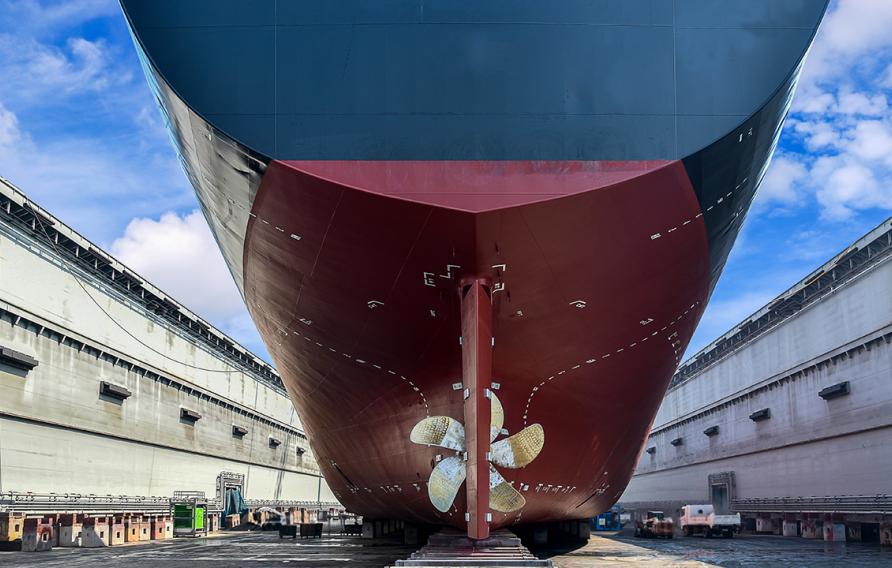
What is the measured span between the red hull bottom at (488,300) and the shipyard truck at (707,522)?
51.2ft

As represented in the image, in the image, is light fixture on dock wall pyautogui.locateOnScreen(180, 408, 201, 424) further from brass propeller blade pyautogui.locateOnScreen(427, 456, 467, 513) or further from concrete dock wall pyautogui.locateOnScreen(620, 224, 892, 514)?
brass propeller blade pyautogui.locateOnScreen(427, 456, 467, 513)

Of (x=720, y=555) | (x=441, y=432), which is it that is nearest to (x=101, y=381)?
(x=441, y=432)

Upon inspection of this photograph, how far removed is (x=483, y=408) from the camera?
9.47 m

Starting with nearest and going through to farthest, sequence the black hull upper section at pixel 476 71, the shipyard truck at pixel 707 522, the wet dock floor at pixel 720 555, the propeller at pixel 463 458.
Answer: the black hull upper section at pixel 476 71 → the propeller at pixel 463 458 → the wet dock floor at pixel 720 555 → the shipyard truck at pixel 707 522

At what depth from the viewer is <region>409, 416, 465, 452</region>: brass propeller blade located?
33.2 feet

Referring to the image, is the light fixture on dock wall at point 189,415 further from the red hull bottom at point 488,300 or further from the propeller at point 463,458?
the propeller at point 463,458

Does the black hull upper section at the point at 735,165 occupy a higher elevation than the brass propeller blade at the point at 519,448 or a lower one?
higher

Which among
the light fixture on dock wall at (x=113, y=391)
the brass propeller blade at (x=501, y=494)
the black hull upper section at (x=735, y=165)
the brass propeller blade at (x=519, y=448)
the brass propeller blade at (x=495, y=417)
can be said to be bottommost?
the brass propeller blade at (x=501, y=494)

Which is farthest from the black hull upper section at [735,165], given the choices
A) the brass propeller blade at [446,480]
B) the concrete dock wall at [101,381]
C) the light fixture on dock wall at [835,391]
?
the concrete dock wall at [101,381]

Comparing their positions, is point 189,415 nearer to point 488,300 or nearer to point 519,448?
point 519,448

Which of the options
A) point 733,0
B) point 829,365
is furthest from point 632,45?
point 829,365

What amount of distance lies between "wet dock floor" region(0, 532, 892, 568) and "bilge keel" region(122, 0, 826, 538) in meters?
7.07

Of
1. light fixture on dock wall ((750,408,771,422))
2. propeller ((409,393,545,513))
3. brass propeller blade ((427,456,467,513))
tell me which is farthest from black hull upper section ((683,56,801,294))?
light fixture on dock wall ((750,408,771,422))

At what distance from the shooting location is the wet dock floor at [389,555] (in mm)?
15852
